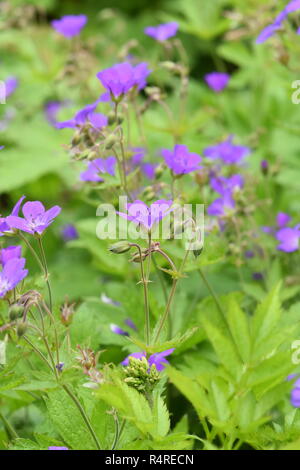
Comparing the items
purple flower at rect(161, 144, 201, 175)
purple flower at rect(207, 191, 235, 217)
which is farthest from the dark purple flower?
purple flower at rect(161, 144, 201, 175)

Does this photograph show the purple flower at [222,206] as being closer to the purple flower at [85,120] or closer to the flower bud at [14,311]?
the purple flower at [85,120]

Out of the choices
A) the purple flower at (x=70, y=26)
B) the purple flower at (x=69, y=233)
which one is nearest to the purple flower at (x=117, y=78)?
the purple flower at (x=70, y=26)

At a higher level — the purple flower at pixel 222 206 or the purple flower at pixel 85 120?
the purple flower at pixel 85 120

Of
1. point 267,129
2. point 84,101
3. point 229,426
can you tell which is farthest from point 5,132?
point 229,426

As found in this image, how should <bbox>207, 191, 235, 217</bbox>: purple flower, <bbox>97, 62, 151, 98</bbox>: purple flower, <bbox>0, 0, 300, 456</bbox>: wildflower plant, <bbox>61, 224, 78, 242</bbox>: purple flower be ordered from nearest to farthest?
1. <bbox>0, 0, 300, 456</bbox>: wildflower plant
2. <bbox>97, 62, 151, 98</bbox>: purple flower
3. <bbox>207, 191, 235, 217</bbox>: purple flower
4. <bbox>61, 224, 78, 242</bbox>: purple flower

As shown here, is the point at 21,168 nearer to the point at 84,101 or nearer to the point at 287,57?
the point at 84,101

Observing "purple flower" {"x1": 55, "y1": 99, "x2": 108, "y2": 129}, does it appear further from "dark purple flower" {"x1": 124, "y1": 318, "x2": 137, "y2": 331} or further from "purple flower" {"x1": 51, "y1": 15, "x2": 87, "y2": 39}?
"purple flower" {"x1": 51, "y1": 15, "x2": 87, "y2": 39}

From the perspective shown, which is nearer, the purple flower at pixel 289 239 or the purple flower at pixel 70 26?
the purple flower at pixel 289 239

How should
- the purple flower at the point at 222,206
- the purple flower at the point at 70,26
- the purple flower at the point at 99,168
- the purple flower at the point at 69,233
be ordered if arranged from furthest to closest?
the purple flower at the point at 69,233
the purple flower at the point at 70,26
the purple flower at the point at 222,206
the purple flower at the point at 99,168
